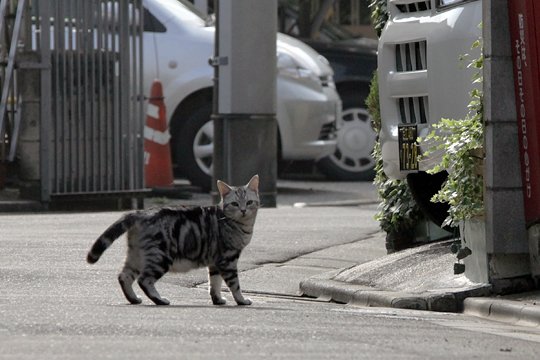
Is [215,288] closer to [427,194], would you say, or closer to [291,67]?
[427,194]

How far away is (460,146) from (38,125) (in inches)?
269

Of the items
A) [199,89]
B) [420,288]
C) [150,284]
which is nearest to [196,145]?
[199,89]

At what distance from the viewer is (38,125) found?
15812 millimetres

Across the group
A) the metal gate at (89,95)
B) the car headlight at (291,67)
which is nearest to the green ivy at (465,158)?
the metal gate at (89,95)

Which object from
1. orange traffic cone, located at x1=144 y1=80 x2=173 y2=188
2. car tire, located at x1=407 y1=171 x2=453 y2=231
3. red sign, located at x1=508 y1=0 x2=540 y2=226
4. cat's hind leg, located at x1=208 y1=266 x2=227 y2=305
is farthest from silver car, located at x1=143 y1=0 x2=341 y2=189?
red sign, located at x1=508 y1=0 x2=540 y2=226

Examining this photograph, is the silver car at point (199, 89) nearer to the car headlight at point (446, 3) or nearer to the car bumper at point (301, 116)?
the car bumper at point (301, 116)

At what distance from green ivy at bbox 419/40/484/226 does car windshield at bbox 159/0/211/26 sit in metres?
8.47

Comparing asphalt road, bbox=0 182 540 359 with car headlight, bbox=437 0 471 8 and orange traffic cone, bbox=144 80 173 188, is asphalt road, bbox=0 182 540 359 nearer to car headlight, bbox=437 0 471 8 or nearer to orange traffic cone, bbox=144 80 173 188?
car headlight, bbox=437 0 471 8

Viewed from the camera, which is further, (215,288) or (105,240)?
(215,288)

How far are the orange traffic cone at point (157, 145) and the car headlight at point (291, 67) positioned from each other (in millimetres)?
1433

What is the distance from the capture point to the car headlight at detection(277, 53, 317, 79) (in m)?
18.2

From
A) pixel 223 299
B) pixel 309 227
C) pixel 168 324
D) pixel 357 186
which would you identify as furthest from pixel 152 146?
pixel 168 324

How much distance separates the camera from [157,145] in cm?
1778

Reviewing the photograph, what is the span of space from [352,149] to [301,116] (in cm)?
209
